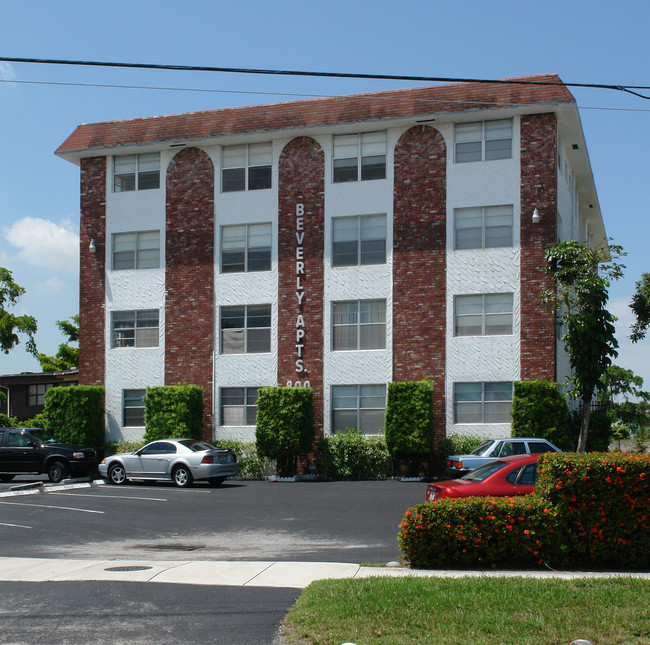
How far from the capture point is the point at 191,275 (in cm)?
3194

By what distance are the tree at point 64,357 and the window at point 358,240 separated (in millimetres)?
31006

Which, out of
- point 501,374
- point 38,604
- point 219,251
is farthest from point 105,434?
point 38,604

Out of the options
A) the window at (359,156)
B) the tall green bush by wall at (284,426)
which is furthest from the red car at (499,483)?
the window at (359,156)

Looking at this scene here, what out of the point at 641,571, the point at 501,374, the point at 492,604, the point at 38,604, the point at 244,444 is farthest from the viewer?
the point at 244,444

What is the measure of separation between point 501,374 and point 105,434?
14837mm

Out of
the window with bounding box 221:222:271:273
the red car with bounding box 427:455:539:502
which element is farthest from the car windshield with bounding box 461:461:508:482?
the window with bounding box 221:222:271:273

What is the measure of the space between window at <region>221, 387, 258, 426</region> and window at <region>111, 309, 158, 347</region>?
3.41 metres

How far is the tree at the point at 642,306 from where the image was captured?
137ft

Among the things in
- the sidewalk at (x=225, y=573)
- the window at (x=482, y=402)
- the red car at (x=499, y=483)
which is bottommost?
the sidewalk at (x=225, y=573)

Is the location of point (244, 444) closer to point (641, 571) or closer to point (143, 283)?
point (143, 283)

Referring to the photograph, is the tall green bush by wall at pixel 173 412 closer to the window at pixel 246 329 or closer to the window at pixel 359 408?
the window at pixel 246 329

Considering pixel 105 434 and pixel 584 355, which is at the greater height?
pixel 584 355

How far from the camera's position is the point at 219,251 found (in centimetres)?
3180

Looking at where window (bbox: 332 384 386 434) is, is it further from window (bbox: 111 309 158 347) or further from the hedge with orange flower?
the hedge with orange flower
